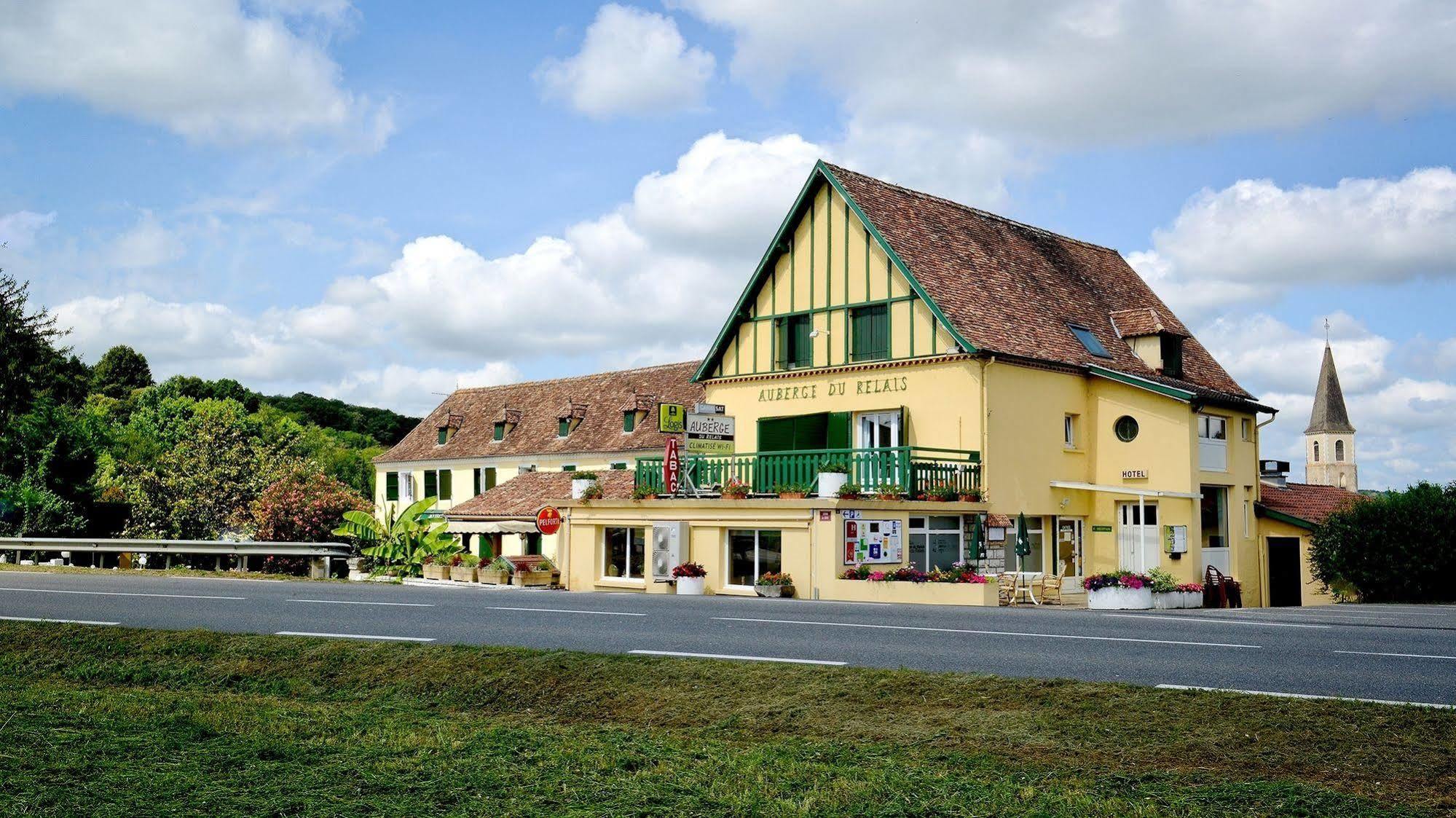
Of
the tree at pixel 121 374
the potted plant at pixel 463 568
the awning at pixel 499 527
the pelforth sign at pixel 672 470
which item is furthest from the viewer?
the tree at pixel 121 374

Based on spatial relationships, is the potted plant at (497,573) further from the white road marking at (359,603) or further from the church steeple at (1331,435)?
the church steeple at (1331,435)

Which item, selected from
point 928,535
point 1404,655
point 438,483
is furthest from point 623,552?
point 438,483

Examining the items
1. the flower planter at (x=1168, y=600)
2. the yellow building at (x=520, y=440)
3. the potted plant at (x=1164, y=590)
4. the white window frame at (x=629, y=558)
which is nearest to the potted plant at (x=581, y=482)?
the white window frame at (x=629, y=558)

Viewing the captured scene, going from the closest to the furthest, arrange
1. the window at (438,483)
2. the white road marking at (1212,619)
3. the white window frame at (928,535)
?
1. the white road marking at (1212,619)
2. the white window frame at (928,535)
3. the window at (438,483)

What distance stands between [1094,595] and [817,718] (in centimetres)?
1926

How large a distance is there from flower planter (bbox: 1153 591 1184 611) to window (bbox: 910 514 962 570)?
4.73 metres

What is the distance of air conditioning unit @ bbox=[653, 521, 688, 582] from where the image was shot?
99.8ft

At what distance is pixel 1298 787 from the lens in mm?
7293

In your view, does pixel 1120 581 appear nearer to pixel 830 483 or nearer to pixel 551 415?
pixel 830 483

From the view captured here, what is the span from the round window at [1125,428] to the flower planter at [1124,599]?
22.9 feet

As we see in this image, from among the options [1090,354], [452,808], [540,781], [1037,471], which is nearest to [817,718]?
[540,781]

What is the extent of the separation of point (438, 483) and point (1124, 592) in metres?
42.0

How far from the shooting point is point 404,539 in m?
40.8

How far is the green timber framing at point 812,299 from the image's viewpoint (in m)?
32.0
